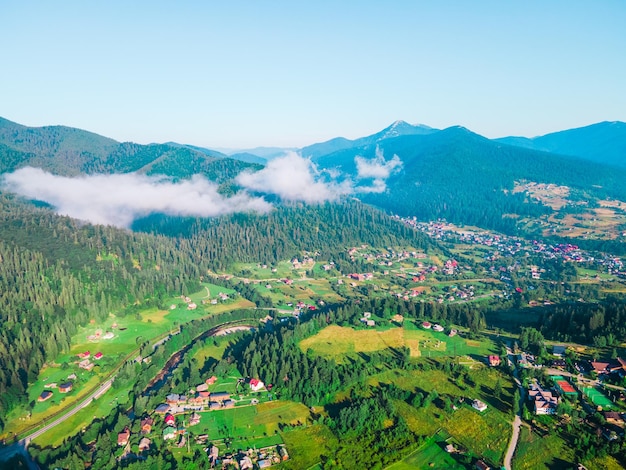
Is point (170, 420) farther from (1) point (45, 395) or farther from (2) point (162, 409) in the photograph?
(1) point (45, 395)

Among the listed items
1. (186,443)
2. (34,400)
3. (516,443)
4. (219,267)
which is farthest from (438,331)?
(219,267)

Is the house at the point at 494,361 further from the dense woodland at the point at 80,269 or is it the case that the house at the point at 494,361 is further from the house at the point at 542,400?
the dense woodland at the point at 80,269

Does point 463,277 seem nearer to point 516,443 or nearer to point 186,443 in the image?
point 516,443

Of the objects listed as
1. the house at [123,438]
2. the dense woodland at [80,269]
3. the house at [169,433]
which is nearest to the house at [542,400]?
the house at [169,433]

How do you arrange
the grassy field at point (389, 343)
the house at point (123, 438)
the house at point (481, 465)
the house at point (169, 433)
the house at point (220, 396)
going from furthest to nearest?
the grassy field at point (389, 343), the house at point (220, 396), the house at point (169, 433), the house at point (123, 438), the house at point (481, 465)

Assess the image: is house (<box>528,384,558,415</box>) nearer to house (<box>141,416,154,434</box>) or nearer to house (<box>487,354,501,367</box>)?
house (<box>487,354,501,367</box>)

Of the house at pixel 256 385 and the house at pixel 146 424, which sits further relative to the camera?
the house at pixel 256 385
